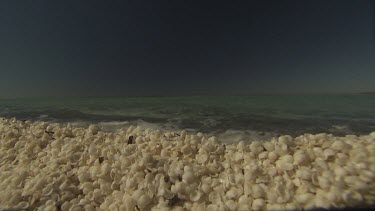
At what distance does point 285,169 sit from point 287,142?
0.97 ft

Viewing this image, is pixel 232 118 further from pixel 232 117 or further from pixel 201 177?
pixel 201 177

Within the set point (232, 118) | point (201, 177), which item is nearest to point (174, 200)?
point (201, 177)

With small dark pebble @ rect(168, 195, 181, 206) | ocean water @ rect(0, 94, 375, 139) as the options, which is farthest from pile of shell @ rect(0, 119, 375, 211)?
ocean water @ rect(0, 94, 375, 139)

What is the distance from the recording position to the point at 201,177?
163cm

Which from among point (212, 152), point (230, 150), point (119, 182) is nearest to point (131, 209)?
point (119, 182)

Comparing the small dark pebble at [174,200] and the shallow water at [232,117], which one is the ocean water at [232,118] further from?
the small dark pebble at [174,200]

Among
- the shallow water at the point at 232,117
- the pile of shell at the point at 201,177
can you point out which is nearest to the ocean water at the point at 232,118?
the shallow water at the point at 232,117

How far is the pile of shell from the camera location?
1.30 meters

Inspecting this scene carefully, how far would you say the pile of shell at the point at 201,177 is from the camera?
1.30m

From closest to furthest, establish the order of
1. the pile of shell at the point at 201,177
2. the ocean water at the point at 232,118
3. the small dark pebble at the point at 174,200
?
the pile of shell at the point at 201,177
the small dark pebble at the point at 174,200
the ocean water at the point at 232,118

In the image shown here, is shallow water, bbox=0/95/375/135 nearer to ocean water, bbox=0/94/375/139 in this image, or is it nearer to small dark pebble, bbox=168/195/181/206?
ocean water, bbox=0/94/375/139

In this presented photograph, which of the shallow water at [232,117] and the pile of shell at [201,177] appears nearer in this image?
the pile of shell at [201,177]

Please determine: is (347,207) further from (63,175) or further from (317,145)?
(63,175)

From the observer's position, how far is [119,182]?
1684 millimetres
